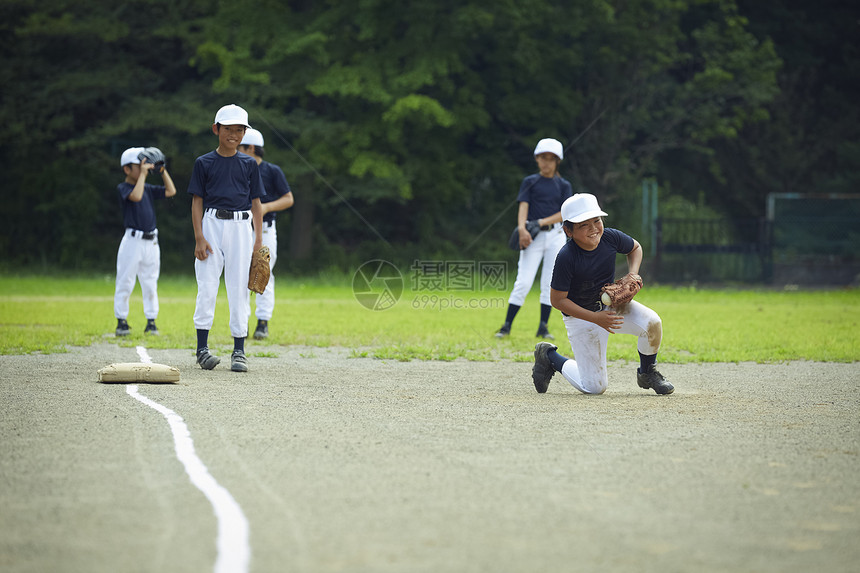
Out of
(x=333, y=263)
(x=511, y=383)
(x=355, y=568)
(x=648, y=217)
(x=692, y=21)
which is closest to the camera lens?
(x=355, y=568)

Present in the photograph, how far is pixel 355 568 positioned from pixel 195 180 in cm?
616

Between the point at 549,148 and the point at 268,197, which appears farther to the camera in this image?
the point at 549,148

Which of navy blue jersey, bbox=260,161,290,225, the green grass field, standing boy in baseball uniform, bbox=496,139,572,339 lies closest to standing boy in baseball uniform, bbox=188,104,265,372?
the green grass field

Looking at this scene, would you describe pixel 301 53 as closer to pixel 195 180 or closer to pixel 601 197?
pixel 601 197

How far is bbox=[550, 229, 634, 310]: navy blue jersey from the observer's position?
779 cm

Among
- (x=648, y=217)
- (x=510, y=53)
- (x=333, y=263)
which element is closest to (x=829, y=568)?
(x=648, y=217)

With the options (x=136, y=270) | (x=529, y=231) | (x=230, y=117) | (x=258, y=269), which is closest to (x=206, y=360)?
(x=258, y=269)

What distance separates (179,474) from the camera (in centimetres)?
506

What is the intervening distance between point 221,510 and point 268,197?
7.58 meters

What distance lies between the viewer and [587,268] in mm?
7902

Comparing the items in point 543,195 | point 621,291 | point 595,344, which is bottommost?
point 595,344

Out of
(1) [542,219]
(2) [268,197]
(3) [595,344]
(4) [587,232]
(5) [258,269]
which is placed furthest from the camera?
(1) [542,219]

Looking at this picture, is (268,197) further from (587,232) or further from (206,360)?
(587,232)

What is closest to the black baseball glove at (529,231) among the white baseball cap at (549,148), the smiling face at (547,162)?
the smiling face at (547,162)
